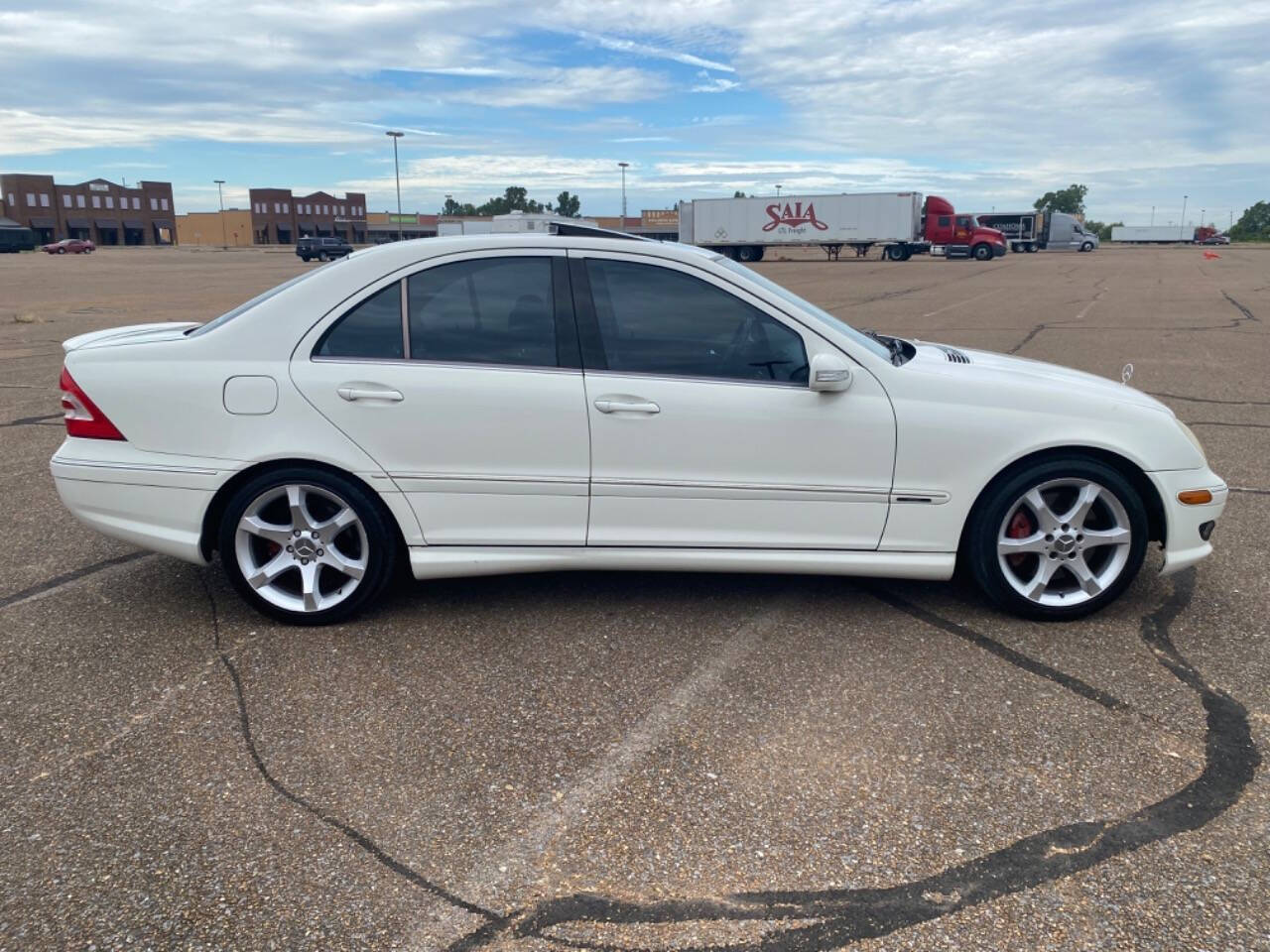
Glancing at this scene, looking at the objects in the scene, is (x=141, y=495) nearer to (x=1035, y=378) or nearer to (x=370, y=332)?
(x=370, y=332)

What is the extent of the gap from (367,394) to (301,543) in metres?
0.68

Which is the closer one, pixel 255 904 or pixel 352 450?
pixel 255 904

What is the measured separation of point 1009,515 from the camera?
4.05 meters

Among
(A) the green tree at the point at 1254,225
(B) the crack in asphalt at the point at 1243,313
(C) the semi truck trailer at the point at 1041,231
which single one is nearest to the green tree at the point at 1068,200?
(A) the green tree at the point at 1254,225

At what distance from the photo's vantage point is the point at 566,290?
161 inches

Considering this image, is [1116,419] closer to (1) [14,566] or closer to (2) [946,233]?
(1) [14,566]

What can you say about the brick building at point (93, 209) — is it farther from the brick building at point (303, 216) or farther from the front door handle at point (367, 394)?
the front door handle at point (367, 394)

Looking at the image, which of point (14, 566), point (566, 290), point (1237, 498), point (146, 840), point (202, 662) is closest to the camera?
point (146, 840)

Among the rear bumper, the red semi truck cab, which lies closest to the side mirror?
the rear bumper

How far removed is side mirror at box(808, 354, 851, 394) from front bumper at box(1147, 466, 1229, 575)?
1337 mm

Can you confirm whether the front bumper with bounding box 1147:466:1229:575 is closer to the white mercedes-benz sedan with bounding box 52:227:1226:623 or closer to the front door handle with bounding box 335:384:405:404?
the white mercedes-benz sedan with bounding box 52:227:1226:623

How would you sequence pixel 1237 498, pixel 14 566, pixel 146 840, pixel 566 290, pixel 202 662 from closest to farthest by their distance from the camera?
1. pixel 146 840
2. pixel 202 662
3. pixel 566 290
4. pixel 14 566
5. pixel 1237 498

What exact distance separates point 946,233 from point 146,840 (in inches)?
2320

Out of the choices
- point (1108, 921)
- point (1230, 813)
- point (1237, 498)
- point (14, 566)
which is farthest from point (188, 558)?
point (1237, 498)
